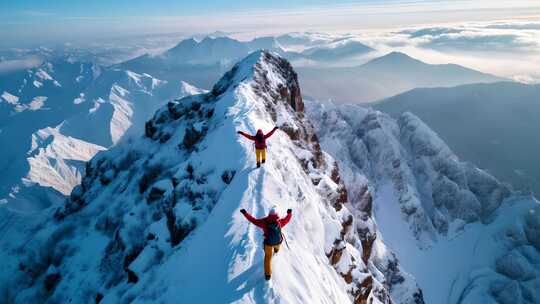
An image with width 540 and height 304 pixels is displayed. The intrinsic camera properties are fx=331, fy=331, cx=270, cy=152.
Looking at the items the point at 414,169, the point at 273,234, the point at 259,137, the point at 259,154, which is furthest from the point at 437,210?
the point at 273,234

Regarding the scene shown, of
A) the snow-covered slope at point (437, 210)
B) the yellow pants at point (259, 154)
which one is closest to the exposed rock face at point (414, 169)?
the snow-covered slope at point (437, 210)

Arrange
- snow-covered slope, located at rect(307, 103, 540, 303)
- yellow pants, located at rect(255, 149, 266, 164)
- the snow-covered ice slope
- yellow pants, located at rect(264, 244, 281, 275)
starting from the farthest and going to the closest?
snow-covered slope, located at rect(307, 103, 540, 303), yellow pants, located at rect(255, 149, 266, 164), the snow-covered ice slope, yellow pants, located at rect(264, 244, 281, 275)

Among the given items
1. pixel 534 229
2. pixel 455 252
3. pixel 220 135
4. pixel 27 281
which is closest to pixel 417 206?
pixel 455 252

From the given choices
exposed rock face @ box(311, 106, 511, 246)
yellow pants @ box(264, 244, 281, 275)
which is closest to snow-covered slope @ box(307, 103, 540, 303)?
exposed rock face @ box(311, 106, 511, 246)

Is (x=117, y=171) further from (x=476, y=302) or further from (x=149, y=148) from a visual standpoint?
(x=476, y=302)

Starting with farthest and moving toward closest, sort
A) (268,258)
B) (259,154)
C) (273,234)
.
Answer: (259,154) < (268,258) < (273,234)

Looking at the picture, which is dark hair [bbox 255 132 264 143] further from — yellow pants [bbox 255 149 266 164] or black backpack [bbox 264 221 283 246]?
black backpack [bbox 264 221 283 246]

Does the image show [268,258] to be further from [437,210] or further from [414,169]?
[414,169]
